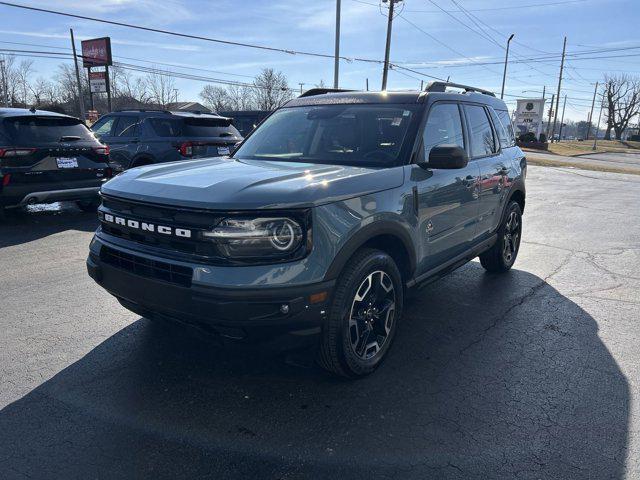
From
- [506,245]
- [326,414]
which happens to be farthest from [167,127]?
[326,414]

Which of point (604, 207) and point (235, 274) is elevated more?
point (235, 274)

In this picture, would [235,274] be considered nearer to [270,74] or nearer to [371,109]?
[371,109]

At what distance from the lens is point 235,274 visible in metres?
2.52

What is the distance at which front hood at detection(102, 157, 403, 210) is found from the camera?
8.50 feet

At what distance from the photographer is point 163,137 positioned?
30.6ft

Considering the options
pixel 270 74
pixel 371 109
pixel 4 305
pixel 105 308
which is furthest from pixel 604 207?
pixel 270 74

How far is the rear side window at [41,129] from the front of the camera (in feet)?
22.7

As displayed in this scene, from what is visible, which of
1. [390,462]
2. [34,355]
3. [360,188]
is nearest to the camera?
[390,462]

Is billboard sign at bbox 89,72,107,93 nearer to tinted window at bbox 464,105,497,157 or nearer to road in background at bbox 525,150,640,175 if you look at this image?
road in background at bbox 525,150,640,175

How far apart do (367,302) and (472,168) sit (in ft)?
6.34

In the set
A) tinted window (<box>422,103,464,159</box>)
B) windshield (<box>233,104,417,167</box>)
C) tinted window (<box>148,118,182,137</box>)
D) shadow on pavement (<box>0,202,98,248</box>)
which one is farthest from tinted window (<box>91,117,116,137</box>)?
tinted window (<box>422,103,464,159</box>)

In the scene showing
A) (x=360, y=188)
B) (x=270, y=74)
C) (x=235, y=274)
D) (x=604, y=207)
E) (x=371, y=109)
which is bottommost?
(x=604, y=207)

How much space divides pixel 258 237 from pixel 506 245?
4.02m

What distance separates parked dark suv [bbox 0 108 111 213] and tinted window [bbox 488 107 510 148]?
613cm
